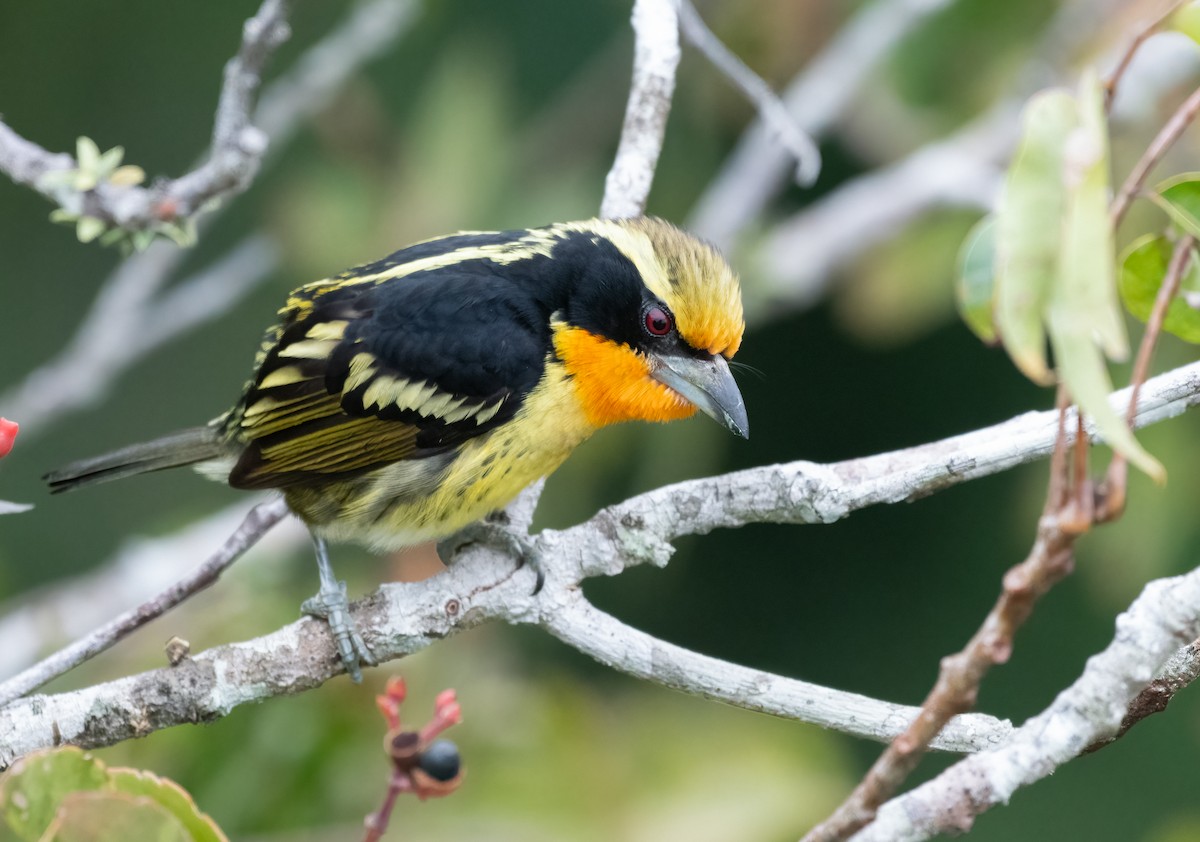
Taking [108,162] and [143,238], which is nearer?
[108,162]

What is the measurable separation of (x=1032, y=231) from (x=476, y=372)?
5.32ft

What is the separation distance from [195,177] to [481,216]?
5.82 ft

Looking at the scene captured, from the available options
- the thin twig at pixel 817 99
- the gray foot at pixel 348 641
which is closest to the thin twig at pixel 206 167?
the gray foot at pixel 348 641

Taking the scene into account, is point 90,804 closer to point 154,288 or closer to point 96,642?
point 96,642

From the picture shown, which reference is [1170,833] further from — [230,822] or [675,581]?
[675,581]

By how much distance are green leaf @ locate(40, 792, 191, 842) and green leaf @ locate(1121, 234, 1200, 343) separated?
1232mm

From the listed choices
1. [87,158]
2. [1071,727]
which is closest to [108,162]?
[87,158]

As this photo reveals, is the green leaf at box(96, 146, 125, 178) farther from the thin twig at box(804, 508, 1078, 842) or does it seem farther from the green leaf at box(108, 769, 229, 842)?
the thin twig at box(804, 508, 1078, 842)

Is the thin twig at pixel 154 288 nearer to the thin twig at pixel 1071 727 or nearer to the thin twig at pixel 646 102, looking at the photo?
the thin twig at pixel 646 102

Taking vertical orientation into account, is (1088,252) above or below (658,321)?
below

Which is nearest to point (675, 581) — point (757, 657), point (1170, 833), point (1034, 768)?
point (757, 657)

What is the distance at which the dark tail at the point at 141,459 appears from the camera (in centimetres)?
288

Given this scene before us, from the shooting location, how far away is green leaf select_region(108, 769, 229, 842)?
1.40 m

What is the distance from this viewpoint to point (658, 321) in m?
2.61
